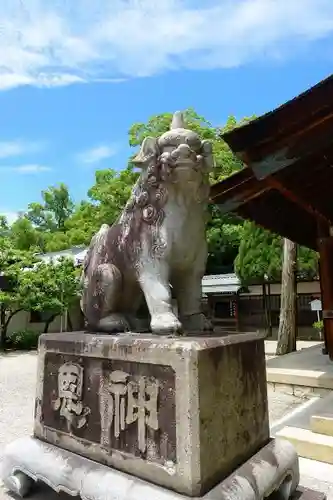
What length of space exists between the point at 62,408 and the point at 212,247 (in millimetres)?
16392

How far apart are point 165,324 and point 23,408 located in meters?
4.65

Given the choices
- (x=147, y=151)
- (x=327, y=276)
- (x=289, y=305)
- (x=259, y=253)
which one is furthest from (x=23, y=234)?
(x=147, y=151)

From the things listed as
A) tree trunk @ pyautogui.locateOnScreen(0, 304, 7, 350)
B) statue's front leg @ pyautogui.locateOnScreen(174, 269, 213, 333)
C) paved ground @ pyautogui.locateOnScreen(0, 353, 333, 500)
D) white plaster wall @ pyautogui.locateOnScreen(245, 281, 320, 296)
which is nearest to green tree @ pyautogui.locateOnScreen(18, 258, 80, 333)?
tree trunk @ pyautogui.locateOnScreen(0, 304, 7, 350)

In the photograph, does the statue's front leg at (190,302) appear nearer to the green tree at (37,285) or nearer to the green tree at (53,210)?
the green tree at (37,285)

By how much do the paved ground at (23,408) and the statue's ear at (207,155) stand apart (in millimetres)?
2353

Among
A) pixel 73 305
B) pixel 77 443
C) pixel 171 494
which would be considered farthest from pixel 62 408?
pixel 73 305

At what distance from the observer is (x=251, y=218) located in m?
6.02

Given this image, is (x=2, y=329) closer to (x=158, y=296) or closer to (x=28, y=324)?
(x=28, y=324)

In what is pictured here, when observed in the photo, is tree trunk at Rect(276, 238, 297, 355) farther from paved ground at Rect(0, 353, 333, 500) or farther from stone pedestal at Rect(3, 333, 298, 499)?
stone pedestal at Rect(3, 333, 298, 499)

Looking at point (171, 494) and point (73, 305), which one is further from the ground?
point (73, 305)

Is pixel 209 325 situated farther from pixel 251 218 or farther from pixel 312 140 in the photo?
pixel 251 218

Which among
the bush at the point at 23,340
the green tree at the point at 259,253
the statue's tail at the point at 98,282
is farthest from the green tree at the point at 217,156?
the statue's tail at the point at 98,282

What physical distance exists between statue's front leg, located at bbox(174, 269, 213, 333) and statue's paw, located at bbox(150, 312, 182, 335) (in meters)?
0.33

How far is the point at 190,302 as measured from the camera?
263 centimetres
